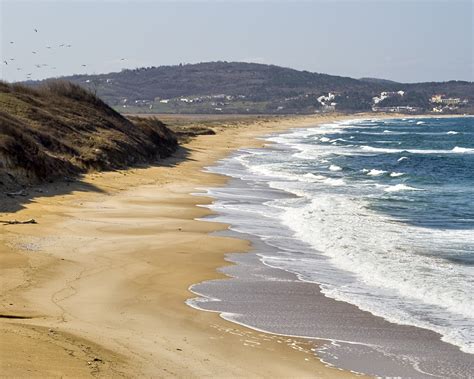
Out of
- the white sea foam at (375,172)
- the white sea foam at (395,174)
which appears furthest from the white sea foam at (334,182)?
the white sea foam at (375,172)

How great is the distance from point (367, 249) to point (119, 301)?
7.99 meters

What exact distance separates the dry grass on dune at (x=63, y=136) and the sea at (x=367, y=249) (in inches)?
230

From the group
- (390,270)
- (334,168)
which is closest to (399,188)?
(334,168)

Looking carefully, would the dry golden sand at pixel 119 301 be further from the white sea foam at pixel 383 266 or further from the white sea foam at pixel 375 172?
the white sea foam at pixel 375 172

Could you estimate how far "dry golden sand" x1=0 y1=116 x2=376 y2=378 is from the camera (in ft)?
29.9

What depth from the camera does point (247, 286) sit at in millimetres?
14633

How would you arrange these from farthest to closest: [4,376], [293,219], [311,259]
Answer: [293,219]
[311,259]
[4,376]

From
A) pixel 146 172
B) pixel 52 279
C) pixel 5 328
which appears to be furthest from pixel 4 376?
pixel 146 172

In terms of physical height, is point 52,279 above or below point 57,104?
below

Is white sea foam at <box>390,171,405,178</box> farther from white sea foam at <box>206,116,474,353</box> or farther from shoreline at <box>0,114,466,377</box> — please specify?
shoreline at <box>0,114,466,377</box>

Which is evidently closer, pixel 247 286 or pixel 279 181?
pixel 247 286

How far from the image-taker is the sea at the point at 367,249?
11.8 m

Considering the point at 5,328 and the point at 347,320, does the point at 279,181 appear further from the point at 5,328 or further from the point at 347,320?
the point at 5,328

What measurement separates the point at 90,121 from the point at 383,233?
82.7ft
